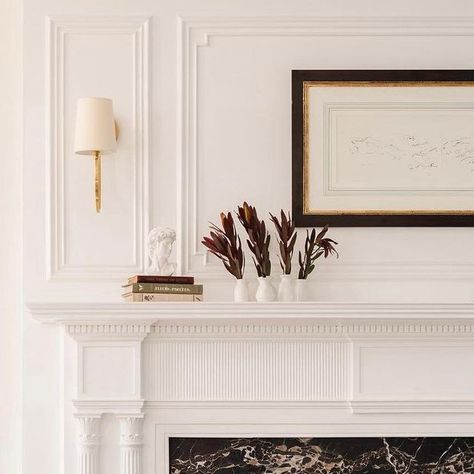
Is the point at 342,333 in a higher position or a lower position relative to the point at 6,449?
higher

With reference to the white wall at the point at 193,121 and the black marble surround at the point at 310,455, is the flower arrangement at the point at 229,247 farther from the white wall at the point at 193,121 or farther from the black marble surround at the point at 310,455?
the black marble surround at the point at 310,455

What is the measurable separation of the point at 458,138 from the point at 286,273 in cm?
76

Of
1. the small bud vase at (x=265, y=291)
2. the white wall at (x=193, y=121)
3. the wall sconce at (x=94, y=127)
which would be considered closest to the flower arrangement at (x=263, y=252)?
the small bud vase at (x=265, y=291)

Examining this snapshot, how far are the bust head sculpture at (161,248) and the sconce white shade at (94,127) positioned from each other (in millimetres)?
327

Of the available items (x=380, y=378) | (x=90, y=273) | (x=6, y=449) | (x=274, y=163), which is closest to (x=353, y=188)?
(x=274, y=163)

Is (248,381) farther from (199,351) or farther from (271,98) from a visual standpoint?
(271,98)

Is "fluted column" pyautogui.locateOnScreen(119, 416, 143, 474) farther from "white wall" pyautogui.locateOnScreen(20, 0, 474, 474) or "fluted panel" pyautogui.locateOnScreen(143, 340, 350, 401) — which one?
"white wall" pyautogui.locateOnScreen(20, 0, 474, 474)

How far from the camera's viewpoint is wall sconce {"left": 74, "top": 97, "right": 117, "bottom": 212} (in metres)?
3.88

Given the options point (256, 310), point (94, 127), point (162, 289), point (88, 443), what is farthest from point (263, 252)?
point (88, 443)

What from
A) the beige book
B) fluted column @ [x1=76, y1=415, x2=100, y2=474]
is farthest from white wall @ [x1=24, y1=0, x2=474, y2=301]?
fluted column @ [x1=76, y1=415, x2=100, y2=474]

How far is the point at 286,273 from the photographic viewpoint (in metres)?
3.88

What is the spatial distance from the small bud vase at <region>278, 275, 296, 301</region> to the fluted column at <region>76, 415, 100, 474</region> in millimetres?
716

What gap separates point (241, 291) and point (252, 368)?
0.26 meters

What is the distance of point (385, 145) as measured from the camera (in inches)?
158
